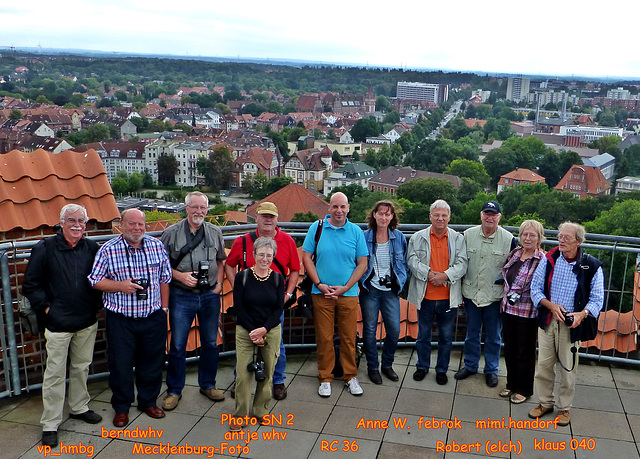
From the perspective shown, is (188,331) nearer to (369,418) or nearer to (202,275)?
(202,275)

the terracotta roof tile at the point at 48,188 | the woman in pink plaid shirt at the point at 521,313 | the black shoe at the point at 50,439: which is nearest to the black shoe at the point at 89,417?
the black shoe at the point at 50,439

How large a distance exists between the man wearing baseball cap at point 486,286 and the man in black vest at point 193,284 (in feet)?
6.30

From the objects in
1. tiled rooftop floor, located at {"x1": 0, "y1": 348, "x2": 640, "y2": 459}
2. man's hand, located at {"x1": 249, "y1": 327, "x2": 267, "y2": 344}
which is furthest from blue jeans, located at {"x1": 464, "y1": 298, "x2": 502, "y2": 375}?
man's hand, located at {"x1": 249, "y1": 327, "x2": 267, "y2": 344}

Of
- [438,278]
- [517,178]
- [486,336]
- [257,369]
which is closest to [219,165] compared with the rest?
[517,178]

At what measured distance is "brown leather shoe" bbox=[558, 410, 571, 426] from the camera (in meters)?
4.33

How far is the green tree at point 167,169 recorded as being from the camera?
90812mm

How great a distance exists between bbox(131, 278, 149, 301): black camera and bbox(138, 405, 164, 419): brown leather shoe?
32.4 inches

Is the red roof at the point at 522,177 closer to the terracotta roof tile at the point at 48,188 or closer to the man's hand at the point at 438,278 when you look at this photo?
the man's hand at the point at 438,278

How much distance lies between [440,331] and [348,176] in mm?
82861

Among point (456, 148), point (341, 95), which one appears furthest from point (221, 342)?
point (341, 95)

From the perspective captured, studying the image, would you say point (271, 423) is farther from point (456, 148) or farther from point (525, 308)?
point (456, 148)

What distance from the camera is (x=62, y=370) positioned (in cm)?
410

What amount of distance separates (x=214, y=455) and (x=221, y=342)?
5.11ft

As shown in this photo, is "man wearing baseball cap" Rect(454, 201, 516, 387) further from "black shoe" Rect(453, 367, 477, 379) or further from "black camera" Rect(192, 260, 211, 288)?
"black camera" Rect(192, 260, 211, 288)
